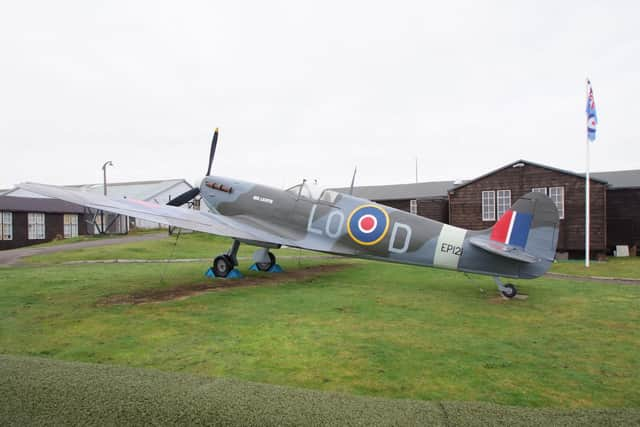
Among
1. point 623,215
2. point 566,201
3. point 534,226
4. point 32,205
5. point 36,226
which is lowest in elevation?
point 36,226

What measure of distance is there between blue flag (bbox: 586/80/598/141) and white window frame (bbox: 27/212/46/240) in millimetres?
40671

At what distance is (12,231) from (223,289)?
3283cm

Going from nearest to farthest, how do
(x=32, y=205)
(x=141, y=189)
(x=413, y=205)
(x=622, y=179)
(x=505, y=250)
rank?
(x=505, y=250) → (x=622, y=179) → (x=413, y=205) → (x=32, y=205) → (x=141, y=189)

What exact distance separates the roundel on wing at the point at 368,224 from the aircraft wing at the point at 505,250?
207 centimetres

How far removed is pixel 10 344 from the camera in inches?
199

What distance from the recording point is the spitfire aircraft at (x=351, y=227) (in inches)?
323

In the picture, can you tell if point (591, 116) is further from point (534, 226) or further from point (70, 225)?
point (70, 225)

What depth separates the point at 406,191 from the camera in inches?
1287

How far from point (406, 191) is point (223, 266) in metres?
24.0

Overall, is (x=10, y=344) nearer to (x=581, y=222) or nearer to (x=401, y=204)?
(x=581, y=222)

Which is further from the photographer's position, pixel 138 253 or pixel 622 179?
pixel 622 179

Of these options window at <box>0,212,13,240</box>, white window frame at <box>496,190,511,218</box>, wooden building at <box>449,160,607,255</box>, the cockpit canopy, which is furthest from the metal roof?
the cockpit canopy

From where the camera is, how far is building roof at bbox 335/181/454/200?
30281mm

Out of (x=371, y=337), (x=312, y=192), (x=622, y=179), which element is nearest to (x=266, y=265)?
(x=312, y=192)
